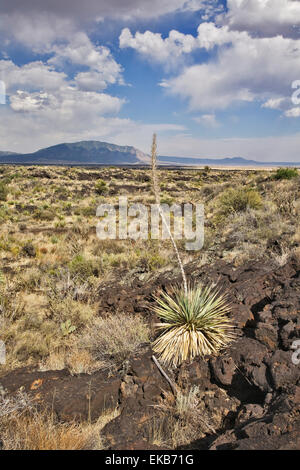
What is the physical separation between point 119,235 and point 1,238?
556 cm

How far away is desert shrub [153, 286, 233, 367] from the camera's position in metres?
4.20

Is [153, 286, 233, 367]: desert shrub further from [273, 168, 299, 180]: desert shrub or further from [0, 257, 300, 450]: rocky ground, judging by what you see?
[273, 168, 299, 180]: desert shrub

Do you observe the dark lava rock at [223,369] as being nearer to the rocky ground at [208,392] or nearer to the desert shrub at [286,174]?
the rocky ground at [208,392]

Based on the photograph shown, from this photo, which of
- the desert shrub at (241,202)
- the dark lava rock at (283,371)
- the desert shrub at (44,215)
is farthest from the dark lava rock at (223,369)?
the desert shrub at (44,215)

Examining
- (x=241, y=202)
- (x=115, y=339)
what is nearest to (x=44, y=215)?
(x=241, y=202)

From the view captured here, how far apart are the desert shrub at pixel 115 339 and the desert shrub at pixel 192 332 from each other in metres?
0.46

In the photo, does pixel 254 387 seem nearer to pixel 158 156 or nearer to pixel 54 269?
pixel 158 156

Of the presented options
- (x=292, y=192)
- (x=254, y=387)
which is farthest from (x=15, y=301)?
(x=292, y=192)

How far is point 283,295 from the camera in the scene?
195 inches

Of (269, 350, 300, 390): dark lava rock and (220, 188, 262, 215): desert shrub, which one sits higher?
(220, 188, 262, 215): desert shrub

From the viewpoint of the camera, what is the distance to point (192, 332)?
438cm

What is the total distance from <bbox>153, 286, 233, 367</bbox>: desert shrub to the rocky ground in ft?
0.58

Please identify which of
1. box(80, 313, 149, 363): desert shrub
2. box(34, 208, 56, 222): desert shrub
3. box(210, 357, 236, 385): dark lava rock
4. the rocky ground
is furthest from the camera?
box(34, 208, 56, 222): desert shrub

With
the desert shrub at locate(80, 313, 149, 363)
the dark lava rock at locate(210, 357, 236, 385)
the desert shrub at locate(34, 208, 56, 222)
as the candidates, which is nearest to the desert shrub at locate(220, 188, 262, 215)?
the desert shrub at locate(80, 313, 149, 363)
